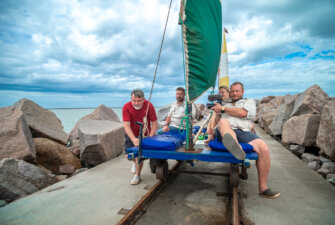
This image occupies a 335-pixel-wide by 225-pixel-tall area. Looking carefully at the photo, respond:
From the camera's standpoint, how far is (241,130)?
296cm

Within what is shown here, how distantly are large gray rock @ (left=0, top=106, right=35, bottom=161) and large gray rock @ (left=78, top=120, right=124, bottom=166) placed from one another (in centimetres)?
104

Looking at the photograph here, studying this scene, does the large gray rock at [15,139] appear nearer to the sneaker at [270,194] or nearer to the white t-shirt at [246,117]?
the white t-shirt at [246,117]

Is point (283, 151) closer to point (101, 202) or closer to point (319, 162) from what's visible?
point (319, 162)

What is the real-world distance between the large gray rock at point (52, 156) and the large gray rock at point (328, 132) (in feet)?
19.7

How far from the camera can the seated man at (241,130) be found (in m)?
2.43

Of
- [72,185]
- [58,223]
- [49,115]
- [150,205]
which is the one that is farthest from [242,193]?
[49,115]

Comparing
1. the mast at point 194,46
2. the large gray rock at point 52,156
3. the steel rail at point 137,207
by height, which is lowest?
the large gray rock at point 52,156

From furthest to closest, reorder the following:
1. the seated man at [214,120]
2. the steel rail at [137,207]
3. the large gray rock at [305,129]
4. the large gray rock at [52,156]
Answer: the large gray rock at [305,129] < the large gray rock at [52,156] < the seated man at [214,120] < the steel rail at [137,207]

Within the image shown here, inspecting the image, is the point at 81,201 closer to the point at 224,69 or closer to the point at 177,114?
the point at 177,114

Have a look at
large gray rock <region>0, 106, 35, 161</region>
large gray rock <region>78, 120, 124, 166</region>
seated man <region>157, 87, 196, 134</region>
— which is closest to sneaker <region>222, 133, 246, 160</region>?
seated man <region>157, 87, 196, 134</region>

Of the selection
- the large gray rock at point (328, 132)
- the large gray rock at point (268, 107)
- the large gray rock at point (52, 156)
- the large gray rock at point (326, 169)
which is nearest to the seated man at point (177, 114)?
the large gray rock at point (52, 156)

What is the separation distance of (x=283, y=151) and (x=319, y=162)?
4.36 ft

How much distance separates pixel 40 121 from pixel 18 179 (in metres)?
4.32

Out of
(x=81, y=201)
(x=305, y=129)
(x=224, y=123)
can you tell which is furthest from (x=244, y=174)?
(x=305, y=129)
